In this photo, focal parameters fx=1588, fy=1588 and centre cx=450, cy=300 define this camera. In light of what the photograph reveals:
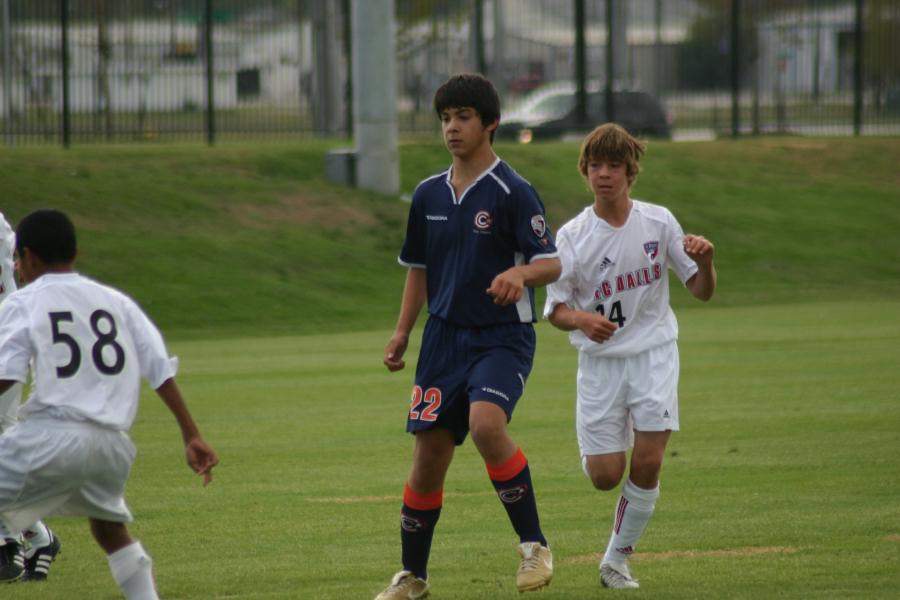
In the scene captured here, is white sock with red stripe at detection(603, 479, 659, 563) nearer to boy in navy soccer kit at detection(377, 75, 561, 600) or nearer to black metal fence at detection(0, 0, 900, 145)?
boy in navy soccer kit at detection(377, 75, 561, 600)

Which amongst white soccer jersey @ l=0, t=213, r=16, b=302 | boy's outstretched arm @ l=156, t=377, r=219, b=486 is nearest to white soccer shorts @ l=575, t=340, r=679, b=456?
boy's outstretched arm @ l=156, t=377, r=219, b=486

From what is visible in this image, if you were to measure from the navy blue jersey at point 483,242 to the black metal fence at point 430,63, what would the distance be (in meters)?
24.4

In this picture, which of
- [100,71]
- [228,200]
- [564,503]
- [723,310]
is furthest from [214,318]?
[564,503]

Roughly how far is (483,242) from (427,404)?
2.49 feet

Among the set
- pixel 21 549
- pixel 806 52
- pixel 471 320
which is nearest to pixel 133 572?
pixel 471 320

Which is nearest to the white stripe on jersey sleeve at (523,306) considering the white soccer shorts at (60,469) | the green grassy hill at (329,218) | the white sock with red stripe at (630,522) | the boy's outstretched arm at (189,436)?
the white sock with red stripe at (630,522)

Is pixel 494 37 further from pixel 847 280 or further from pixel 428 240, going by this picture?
pixel 428 240

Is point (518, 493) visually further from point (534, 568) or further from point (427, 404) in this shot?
point (427, 404)

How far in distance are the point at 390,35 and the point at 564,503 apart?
1968 centimetres

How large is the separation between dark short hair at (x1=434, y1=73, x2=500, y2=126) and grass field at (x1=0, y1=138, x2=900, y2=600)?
2166 mm

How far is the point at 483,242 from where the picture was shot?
23.1 feet

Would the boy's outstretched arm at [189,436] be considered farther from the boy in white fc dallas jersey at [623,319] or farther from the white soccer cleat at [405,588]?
the boy in white fc dallas jersey at [623,319]

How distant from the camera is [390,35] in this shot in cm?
2836

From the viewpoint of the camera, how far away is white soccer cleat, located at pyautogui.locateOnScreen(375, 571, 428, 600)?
6.93 meters
